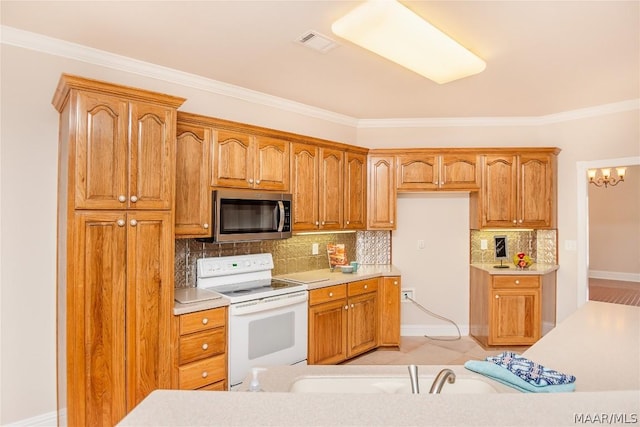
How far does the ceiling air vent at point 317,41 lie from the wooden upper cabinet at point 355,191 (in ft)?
4.86

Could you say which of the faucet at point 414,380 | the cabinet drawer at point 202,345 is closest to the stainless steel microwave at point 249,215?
the cabinet drawer at point 202,345

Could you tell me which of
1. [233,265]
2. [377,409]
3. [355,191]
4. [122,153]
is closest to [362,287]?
[355,191]

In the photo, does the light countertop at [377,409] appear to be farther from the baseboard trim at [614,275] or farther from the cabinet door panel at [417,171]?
the baseboard trim at [614,275]

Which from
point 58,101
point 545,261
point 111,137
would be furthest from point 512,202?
point 58,101

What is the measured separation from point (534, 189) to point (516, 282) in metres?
1.08

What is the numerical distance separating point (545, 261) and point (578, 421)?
437 cm

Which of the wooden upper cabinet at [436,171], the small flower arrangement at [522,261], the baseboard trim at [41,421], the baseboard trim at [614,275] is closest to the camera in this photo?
the baseboard trim at [41,421]

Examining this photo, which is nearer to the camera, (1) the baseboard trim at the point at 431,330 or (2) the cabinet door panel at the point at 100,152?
(2) the cabinet door panel at the point at 100,152

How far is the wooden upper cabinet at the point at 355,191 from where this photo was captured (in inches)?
158

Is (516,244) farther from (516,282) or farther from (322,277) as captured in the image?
(322,277)

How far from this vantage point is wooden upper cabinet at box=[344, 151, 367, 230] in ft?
13.1

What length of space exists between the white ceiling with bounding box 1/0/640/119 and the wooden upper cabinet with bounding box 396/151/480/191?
0.63 metres

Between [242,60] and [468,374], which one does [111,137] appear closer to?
[242,60]

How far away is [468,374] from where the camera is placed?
4.50 ft
